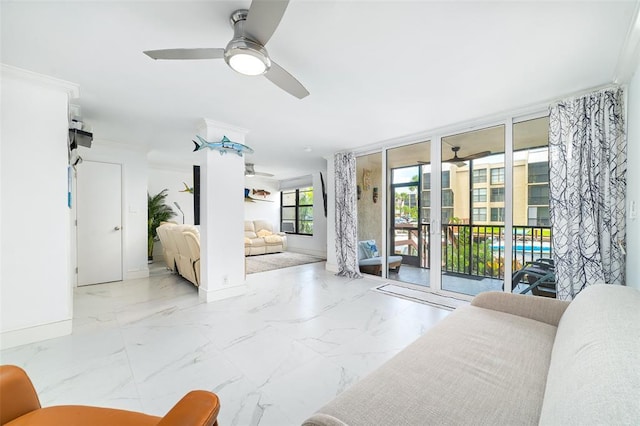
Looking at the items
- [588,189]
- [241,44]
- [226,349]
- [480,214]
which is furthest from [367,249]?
[241,44]

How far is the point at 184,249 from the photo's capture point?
393cm

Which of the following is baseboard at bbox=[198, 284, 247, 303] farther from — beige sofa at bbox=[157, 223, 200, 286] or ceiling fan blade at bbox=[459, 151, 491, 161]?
ceiling fan blade at bbox=[459, 151, 491, 161]

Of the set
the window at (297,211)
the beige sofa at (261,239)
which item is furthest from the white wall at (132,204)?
the window at (297,211)

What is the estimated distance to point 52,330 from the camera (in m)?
2.28

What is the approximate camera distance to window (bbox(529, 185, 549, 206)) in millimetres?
2824

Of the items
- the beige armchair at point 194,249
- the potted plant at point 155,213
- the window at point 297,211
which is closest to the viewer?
the beige armchair at point 194,249

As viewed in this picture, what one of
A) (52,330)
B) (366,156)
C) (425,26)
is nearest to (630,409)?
(425,26)

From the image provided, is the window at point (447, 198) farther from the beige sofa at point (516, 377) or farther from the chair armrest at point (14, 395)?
the chair armrest at point (14, 395)

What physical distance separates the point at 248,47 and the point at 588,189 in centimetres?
316

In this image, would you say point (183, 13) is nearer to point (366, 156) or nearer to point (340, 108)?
point (340, 108)

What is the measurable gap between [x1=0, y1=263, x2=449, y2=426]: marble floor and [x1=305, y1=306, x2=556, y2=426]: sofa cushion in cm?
75

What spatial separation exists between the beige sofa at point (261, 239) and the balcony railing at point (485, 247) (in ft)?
14.2

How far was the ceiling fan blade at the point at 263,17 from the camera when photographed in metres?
1.22

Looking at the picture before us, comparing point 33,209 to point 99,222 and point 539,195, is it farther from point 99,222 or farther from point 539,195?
point 539,195
